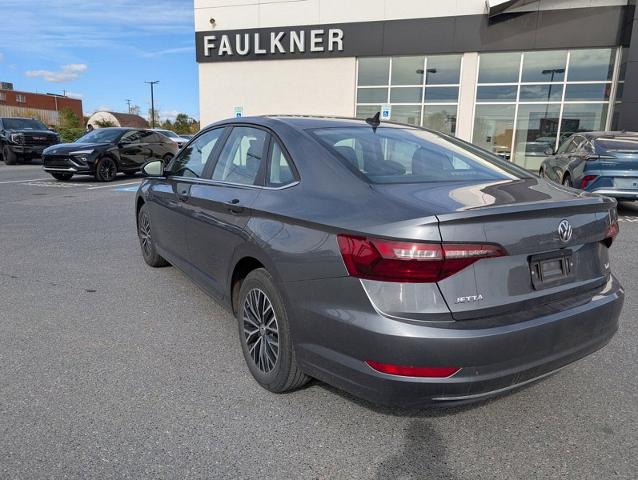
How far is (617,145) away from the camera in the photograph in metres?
8.45

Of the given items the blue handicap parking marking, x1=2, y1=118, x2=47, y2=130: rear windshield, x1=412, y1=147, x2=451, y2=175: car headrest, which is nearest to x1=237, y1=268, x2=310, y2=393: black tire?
x1=412, y1=147, x2=451, y2=175: car headrest

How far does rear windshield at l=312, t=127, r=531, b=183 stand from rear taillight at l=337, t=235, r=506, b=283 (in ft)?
1.83

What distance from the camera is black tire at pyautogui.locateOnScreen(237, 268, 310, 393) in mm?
2637

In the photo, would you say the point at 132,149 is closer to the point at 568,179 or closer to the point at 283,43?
the point at 283,43

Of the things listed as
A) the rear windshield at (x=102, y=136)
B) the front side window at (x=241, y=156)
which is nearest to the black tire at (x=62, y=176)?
the rear windshield at (x=102, y=136)

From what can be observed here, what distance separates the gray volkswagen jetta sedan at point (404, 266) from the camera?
80.4 inches

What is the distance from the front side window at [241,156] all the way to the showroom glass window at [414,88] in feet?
49.4

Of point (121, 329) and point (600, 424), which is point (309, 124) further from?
point (600, 424)

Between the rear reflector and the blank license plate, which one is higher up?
the blank license plate

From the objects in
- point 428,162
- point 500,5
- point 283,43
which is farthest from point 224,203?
point 283,43

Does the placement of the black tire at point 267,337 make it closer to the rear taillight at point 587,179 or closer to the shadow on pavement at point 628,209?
the rear taillight at point 587,179

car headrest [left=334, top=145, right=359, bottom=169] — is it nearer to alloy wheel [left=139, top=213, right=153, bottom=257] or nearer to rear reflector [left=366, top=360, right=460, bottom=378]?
rear reflector [left=366, top=360, right=460, bottom=378]

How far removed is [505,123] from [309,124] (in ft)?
53.1

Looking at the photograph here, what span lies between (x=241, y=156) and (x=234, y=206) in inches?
18.6
